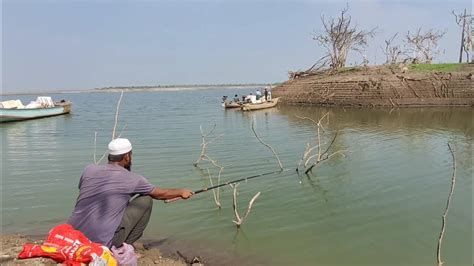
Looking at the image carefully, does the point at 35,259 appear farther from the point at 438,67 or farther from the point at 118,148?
the point at 438,67

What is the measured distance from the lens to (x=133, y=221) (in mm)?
4711

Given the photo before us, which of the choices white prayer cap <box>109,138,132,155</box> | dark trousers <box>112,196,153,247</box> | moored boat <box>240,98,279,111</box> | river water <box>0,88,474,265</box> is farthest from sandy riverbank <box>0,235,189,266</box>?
moored boat <box>240,98,279,111</box>

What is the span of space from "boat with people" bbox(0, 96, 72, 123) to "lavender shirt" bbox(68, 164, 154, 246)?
2347cm

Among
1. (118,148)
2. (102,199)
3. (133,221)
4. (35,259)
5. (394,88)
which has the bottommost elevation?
(35,259)

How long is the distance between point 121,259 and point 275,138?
1278 centimetres

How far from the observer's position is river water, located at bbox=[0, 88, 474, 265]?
6.14m

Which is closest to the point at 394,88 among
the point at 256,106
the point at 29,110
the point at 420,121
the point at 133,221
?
the point at 420,121

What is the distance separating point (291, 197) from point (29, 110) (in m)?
23.3

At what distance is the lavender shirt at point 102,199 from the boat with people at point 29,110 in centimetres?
2347

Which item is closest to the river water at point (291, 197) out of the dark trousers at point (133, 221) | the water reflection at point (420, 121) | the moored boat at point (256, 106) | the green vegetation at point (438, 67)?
the dark trousers at point (133, 221)

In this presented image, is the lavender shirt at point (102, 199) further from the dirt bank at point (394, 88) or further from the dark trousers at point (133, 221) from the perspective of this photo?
the dirt bank at point (394, 88)

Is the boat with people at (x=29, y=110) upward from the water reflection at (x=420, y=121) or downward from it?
upward

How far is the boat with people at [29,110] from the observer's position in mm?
25131

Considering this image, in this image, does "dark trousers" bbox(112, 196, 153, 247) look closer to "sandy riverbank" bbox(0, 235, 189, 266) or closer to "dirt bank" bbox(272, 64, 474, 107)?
"sandy riverbank" bbox(0, 235, 189, 266)
